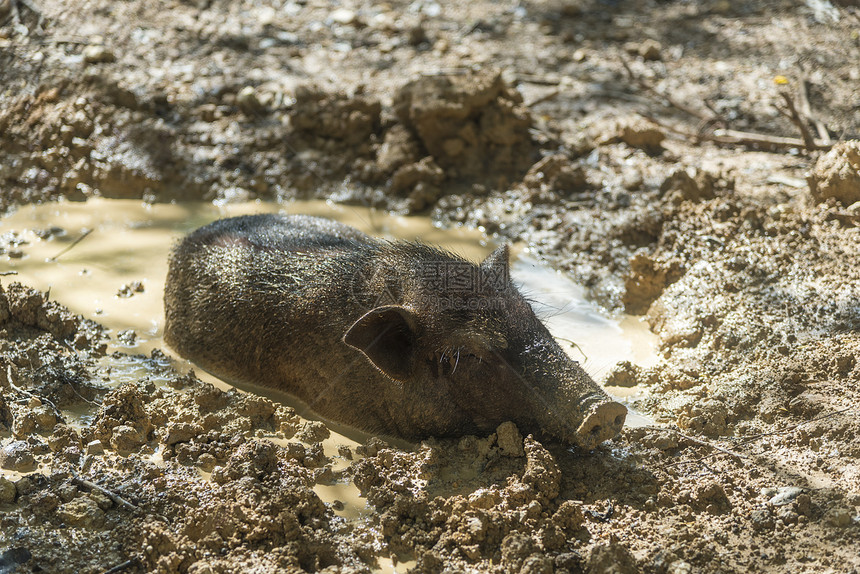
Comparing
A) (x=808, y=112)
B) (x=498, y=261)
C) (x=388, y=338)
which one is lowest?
(x=388, y=338)

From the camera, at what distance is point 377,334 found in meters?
4.07

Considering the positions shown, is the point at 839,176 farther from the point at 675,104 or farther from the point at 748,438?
the point at 748,438

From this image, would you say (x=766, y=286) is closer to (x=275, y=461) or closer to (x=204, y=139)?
(x=275, y=461)

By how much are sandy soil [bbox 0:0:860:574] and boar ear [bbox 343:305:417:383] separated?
1.39 ft

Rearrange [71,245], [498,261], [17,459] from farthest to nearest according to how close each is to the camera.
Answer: [71,245] → [498,261] → [17,459]

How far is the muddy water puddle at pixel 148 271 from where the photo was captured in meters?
4.96

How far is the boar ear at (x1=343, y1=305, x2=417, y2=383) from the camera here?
4.00m

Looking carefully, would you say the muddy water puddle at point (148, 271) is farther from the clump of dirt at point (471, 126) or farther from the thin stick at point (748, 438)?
the clump of dirt at point (471, 126)

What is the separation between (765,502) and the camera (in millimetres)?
3430

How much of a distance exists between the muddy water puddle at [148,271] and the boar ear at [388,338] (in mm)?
503

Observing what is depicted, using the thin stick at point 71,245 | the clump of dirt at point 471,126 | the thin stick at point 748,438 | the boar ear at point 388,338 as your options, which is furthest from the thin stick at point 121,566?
the clump of dirt at point 471,126

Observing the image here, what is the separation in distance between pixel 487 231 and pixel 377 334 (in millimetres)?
2850

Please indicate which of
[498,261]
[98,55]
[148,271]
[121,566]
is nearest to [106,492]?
[121,566]

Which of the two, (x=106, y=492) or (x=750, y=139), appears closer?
(x=106, y=492)
